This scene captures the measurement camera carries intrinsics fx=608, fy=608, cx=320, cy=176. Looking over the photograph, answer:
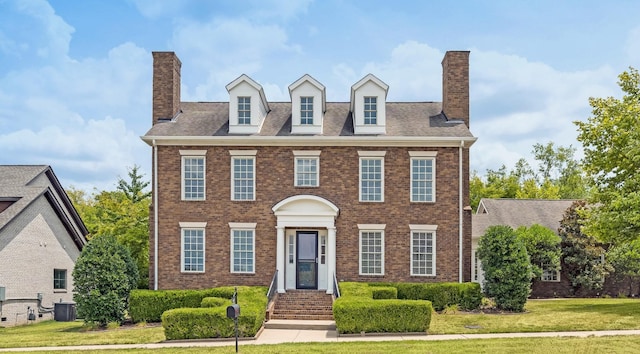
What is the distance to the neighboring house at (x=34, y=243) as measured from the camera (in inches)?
1006

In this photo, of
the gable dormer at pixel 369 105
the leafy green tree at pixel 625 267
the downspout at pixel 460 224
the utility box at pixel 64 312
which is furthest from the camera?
the leafy green tree at pixel 625 267

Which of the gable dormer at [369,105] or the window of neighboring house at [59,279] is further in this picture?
the window of neighboring house at [59,279]

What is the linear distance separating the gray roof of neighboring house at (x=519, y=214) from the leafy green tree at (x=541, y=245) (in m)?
2.45

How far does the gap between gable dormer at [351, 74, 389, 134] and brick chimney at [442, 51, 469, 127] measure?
2.73 metres

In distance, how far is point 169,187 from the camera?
23781 mm

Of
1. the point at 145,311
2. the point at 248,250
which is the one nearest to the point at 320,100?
the point at 248,250

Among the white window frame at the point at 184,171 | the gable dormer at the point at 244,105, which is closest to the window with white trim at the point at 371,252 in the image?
the gable dormer at the point at 244,105

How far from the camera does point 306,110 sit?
79.1 feet

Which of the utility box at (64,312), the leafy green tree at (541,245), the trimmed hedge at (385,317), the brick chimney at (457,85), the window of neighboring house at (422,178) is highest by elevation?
the brick chimney at (457,85)

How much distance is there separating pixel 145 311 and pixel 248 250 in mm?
4373

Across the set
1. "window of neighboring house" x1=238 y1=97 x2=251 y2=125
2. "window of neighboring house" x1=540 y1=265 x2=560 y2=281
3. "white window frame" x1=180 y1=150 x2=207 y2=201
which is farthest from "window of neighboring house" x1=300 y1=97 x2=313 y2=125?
"window of neighboring house" x1=540 y1=265 x2=560 y2=281

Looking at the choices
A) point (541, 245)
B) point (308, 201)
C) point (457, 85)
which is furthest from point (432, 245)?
point (541, 245)

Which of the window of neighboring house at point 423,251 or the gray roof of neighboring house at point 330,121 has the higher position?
the gray roof of neighboring house at point 330,121

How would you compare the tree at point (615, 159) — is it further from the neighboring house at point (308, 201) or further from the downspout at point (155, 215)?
the downspout at point (155, 215)
